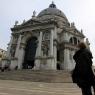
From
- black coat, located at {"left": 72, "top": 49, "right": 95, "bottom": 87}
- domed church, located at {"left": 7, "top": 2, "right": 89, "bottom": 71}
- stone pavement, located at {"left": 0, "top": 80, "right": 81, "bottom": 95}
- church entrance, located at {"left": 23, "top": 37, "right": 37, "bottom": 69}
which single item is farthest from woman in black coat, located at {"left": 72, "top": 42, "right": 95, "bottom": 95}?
church entrance, located at {"left": 23, "top": 37, "right": 37, "bottom": 69}

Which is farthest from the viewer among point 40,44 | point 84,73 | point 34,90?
point 40,44

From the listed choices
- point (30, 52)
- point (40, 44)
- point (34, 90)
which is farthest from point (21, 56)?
point (34, 90)

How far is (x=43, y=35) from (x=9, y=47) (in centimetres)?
910

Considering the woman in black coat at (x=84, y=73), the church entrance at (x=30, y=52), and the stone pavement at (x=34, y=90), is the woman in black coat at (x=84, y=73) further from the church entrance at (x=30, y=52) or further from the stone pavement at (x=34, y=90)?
the church entrance at (x=30, y=52)

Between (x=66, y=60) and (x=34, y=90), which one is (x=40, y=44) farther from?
(x=34, y=90)

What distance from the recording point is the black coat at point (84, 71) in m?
3.90

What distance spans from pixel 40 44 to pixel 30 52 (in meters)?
3.90

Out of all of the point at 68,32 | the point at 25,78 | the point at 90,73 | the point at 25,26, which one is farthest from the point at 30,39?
the point at 90,73

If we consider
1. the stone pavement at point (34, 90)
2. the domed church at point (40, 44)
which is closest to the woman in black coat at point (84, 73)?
the stone pavement at point (34, 90)

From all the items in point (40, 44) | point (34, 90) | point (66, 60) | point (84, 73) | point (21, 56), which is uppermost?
point (40, 44)

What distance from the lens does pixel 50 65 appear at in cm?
3278

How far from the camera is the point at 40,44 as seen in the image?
122 ft

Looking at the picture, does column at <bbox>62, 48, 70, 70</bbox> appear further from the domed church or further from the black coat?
the black coat

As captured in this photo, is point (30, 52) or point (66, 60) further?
point (30, 52)
